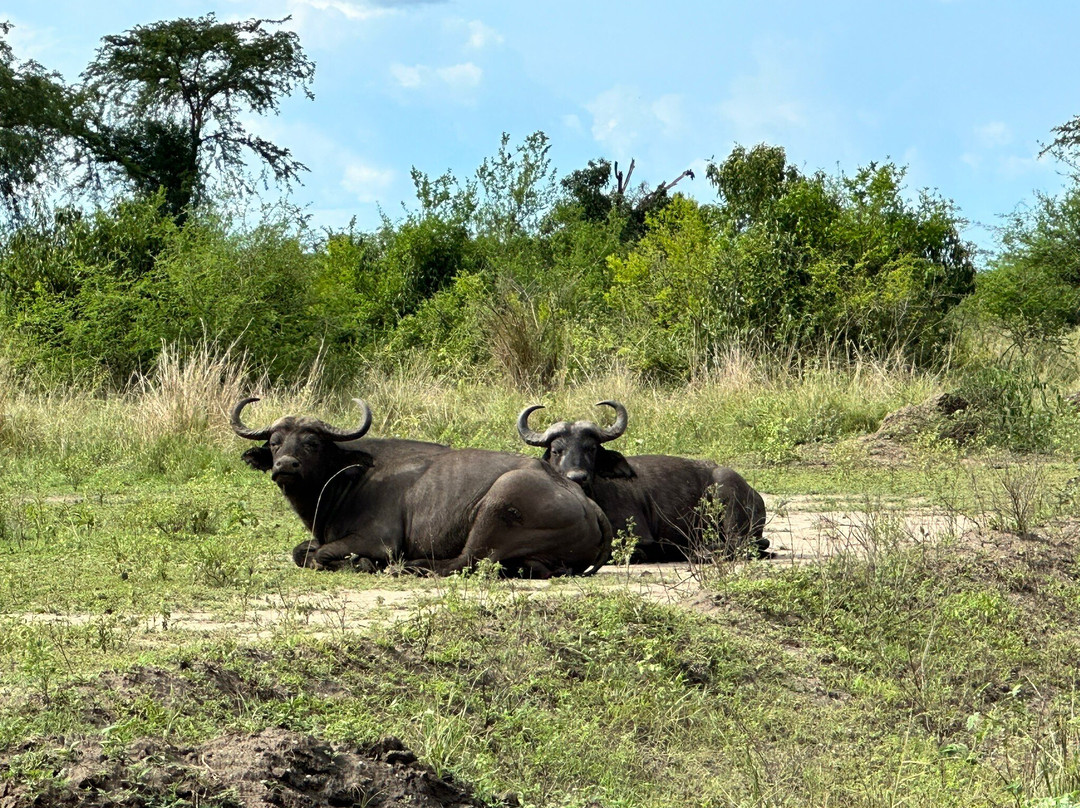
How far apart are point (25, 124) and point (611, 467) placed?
105 feet

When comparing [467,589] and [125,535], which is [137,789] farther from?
[125,535]

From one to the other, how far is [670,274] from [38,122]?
2014 centimetres

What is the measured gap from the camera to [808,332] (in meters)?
22.9

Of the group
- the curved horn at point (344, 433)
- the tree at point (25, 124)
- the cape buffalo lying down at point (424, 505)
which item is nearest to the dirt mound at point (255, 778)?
the cape buffalo lying down at point (424, 505)

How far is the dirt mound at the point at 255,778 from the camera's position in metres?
4.70

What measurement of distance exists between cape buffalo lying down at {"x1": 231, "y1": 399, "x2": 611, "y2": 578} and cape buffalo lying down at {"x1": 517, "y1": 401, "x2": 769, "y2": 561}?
3.44ft

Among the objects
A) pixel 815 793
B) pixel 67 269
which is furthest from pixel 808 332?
pixel 815 793

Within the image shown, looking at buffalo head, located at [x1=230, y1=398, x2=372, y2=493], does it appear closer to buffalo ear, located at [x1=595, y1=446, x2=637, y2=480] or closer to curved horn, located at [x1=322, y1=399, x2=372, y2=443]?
curved horn, located at [x1=322, y1=399, x2=372, y2=443]

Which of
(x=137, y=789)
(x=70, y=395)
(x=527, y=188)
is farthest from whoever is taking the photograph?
(x=527, y=188)

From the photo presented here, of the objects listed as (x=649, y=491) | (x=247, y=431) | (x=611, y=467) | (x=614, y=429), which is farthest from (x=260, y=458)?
(x=649, y=491)

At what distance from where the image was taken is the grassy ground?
18.5ft

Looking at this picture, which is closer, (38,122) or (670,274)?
(670,274)

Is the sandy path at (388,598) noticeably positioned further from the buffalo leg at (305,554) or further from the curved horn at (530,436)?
the curved horn at (530,436)

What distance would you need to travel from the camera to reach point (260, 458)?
10617 millimetres
